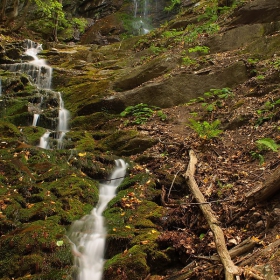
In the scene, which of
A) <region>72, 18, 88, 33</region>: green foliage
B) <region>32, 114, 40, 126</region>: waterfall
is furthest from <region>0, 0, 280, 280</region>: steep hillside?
<region>72, 18, 88, 33</region>: green foliage

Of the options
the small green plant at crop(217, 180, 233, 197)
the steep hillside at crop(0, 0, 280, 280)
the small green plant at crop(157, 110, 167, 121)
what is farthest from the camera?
the small green plant at crop(157, 110, 167, 121)

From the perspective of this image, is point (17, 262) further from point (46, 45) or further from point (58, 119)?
point (46, 45)

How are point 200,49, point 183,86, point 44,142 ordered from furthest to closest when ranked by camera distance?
point 200,49 → point 183,86 → point 44,142

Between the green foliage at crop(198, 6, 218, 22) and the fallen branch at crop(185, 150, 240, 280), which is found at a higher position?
the green foliage at crop(198, 6, 218, 22)

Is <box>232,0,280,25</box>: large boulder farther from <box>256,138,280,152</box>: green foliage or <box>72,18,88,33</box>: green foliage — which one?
<box>72,18,88,33</box>: green foliage

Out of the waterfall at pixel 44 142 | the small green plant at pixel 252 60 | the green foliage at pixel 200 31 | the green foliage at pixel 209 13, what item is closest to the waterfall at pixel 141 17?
the green foliage at pixel 209 13

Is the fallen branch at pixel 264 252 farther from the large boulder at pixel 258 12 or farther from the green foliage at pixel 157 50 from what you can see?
the green foliage at pixel 157 50

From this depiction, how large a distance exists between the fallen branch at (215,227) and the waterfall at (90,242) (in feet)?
5.92

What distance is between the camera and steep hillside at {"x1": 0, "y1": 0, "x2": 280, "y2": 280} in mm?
4277

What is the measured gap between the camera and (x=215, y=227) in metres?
4.23

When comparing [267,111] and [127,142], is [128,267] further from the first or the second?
[267,111]

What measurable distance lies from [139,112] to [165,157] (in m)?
2.83

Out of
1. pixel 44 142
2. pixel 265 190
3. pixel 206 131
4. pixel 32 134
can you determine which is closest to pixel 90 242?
pixel 265 190

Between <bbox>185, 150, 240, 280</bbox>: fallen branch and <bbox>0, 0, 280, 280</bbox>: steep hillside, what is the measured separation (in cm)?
2
